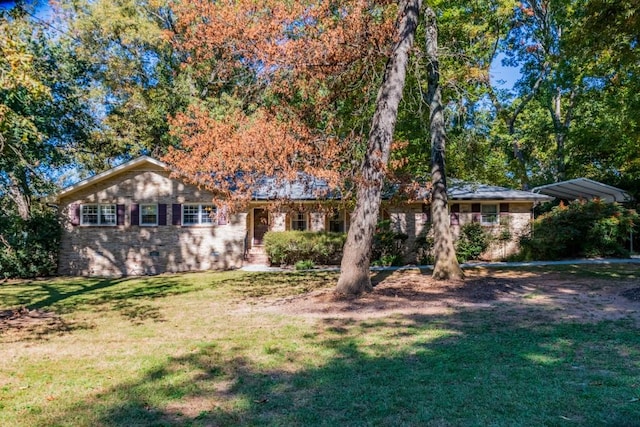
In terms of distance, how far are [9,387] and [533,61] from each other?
29489 millimetres

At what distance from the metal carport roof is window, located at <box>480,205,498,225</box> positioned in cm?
265

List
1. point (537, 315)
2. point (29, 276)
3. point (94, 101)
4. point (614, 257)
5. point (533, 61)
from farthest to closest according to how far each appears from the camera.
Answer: point (533, 61), point (94, 101), point (614, 257), point (29, 276), point (537, 315)

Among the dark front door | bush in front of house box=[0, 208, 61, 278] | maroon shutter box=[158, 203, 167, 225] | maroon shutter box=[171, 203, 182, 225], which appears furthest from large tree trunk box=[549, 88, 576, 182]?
bush in front of house box=[0, 208, 61, 278]

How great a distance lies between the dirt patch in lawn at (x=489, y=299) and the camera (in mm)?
8094

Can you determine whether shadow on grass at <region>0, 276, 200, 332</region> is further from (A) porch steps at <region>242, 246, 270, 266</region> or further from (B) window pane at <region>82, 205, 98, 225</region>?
(A) porch steps at <region>242, 246, 270, 266</region>

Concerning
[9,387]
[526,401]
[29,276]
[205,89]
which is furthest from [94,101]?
[526,401]

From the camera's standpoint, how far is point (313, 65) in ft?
36.4

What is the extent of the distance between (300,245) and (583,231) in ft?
39.6

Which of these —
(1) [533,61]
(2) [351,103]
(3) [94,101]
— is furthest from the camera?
(1) [533,61]

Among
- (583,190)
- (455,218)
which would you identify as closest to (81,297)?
(455,218)

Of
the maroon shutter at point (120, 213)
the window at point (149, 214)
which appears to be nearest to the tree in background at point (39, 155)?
the maroon shutter at point (120, 213)

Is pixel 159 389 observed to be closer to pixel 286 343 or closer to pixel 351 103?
pixel 286 343

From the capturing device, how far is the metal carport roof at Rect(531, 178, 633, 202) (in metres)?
19.2

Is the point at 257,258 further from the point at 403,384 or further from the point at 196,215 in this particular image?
the point at 403,384
